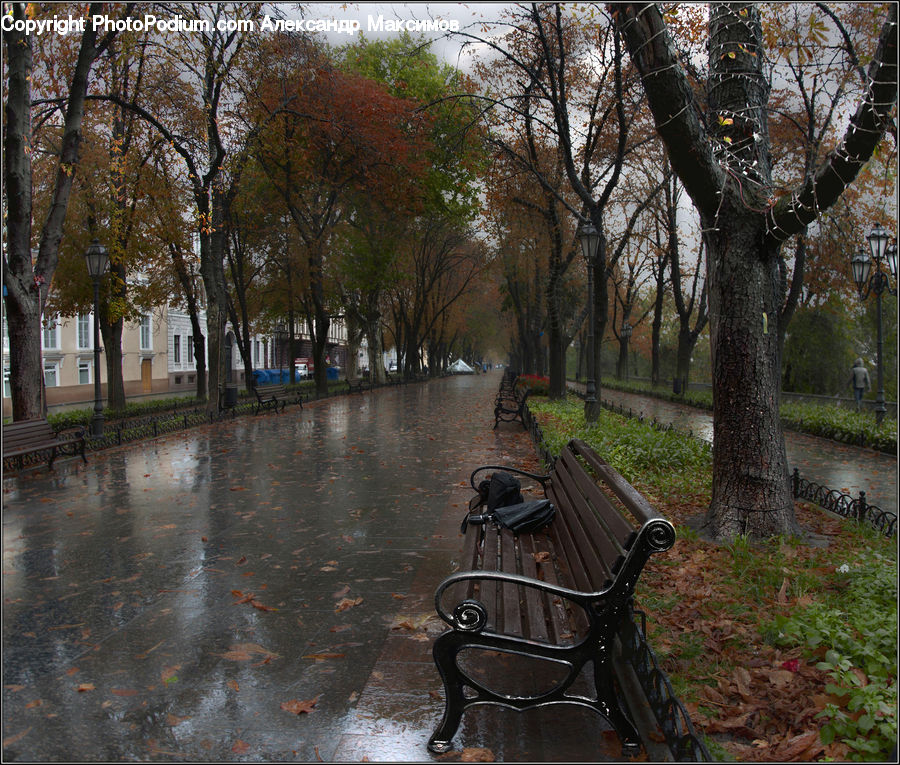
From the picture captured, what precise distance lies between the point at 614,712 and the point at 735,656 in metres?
0.94

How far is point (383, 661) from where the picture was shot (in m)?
3.90

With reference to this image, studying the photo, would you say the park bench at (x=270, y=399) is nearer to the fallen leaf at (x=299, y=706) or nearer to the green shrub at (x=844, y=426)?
the green shrub at (x=844, y=426)

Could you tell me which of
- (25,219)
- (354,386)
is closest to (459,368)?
(354,386)

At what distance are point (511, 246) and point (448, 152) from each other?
753 inches

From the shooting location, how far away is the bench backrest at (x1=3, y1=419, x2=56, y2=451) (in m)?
9.57

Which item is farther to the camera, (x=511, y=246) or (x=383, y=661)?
(x=511, y=246)

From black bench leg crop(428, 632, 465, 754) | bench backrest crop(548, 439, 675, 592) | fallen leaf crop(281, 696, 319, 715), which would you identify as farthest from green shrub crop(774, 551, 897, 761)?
fallen leaf crop(281, 696, 319, 715)

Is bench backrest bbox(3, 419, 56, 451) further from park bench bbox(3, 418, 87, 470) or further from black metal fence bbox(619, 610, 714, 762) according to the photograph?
black metal fence bbox(619, 610, 714, 762)

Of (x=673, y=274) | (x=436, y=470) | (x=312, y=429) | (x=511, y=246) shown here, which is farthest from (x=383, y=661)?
(x=511, y=246)

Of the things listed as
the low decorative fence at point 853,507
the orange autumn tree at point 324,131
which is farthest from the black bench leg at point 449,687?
the orange autumn tree at point 324,131

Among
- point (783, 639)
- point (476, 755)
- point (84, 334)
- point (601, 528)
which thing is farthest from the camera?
point (84, 334)

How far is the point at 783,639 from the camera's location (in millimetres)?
3494

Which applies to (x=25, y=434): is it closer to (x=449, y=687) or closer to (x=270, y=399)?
(x=449, y=687)

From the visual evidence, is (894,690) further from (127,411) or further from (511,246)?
(511,246)
